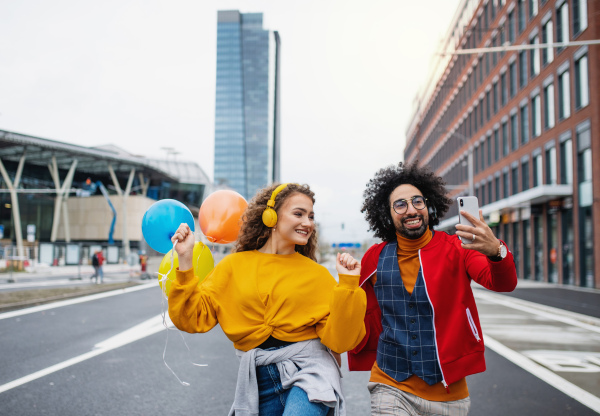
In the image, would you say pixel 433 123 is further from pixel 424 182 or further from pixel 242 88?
pixel 242 88

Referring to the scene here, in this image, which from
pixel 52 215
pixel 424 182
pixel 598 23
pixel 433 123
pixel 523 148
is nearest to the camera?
pixel 424 182

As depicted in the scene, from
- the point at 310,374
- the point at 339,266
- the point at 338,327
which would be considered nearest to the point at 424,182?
the point at 339,266

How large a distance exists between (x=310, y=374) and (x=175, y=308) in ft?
2.47

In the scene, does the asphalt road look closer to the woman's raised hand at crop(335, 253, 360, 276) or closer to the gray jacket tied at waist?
the gray jacket tied at waist

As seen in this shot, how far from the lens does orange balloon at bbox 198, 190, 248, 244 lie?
3.33 metres

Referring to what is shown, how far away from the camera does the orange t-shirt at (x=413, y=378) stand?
8.47ft

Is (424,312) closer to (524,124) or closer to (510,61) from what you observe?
(524,124)

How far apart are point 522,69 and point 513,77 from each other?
5.25 ft

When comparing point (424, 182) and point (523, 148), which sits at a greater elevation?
point (523, 148)

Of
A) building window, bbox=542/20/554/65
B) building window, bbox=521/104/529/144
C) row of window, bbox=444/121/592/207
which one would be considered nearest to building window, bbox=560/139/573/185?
row of window, bbox=444/121/592/207

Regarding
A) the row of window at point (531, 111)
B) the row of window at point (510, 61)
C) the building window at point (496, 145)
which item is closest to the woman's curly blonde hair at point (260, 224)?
the row of window at point (510, 61)

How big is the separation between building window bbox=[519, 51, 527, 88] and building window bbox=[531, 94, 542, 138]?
1.82 meters

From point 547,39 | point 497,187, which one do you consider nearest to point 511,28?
point 547,39

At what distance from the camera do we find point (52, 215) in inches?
2501
